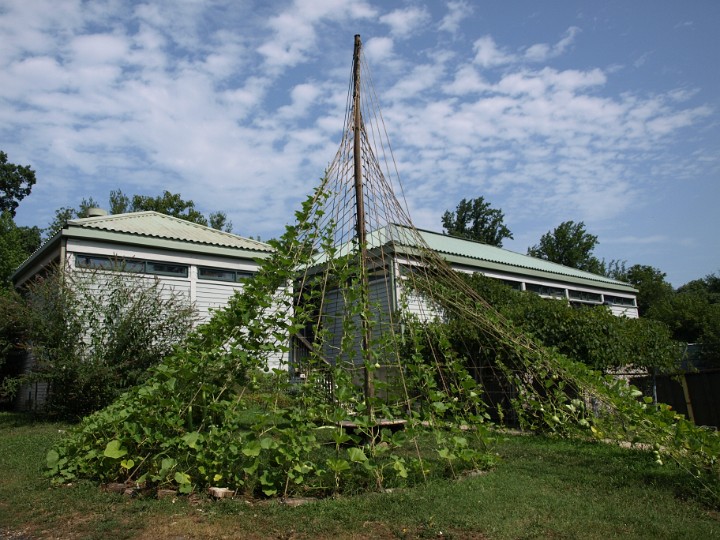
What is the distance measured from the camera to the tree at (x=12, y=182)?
36000mm

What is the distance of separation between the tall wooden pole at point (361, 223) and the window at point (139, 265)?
7427 millimetres

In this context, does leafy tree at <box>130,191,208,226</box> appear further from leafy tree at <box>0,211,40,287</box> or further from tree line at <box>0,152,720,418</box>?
tree line at <box>0,152,720,418</box>

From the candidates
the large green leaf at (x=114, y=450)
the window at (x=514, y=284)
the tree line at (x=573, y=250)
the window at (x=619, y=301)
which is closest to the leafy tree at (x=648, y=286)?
the tree line at (x=573, y=250)

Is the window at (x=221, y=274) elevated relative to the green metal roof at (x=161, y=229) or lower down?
lower down

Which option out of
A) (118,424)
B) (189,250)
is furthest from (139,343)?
(118,424)

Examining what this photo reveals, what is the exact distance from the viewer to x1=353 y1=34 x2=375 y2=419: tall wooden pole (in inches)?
212

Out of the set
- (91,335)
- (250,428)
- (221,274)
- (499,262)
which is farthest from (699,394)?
(91,335)

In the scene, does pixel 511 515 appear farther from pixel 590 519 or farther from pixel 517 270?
pixel 517 270

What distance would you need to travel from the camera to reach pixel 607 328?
10.1 meters

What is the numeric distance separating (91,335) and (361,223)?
6.49 m

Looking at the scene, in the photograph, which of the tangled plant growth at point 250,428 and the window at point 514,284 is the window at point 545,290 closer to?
the window at point 514,284

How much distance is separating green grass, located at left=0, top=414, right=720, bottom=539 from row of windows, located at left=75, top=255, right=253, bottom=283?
735cm

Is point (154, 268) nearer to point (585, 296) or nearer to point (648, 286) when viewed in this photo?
point (585, 296)

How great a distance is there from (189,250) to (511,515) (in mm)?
11296
